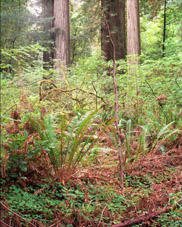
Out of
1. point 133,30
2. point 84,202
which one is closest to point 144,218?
point 84,202

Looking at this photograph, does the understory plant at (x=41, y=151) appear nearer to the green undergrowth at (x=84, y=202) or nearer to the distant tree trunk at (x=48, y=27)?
the green undergrowth at (x=84, y=202)

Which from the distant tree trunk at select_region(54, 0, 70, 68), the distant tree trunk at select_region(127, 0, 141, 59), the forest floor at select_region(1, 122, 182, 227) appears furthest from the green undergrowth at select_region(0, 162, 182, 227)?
the distant tree trunk at select_region(54, 0, 70, 68)

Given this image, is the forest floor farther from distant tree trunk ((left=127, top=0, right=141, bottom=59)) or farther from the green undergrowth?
distant tree trunk ((left=127, top=0, right=141, bottom=59))

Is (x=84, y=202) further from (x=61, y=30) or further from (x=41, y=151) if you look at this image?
(x=61, y=30)

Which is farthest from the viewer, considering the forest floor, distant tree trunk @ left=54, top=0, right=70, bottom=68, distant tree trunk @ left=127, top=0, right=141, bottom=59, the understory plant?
distant tree trunk @ left=54, top=0, right=70, bottom=68

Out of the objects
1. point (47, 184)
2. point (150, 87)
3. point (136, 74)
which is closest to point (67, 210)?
point (47, 184)

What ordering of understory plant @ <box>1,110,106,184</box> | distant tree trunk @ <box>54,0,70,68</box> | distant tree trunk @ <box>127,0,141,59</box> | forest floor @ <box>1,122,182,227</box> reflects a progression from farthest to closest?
distant tree trunk @ <box>54,0,70,68</box> < distant tree trunk @ <box>127,0,141,59</box> < understory plant @ <box>1,110,106,184</box> < forest floor @ <box>1,122,182,227</box>

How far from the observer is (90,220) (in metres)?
1.95

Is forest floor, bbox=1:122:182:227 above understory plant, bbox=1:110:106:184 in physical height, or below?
below

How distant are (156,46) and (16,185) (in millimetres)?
12386

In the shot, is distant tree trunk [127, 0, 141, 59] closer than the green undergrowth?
No

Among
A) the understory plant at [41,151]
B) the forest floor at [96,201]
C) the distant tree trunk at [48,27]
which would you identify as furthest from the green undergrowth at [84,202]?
the distant tree trunk at [48,27]

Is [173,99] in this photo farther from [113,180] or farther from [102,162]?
[113,180]

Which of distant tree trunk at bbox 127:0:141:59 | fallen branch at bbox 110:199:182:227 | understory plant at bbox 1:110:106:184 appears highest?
distant tree trunk at bbox 127:0:141:59
